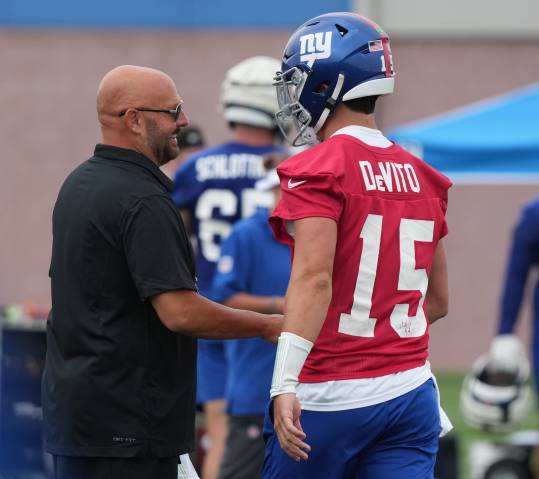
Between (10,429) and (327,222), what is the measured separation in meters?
4.80

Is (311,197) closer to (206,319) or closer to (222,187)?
(206,319)

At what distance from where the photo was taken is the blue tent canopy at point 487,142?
9156 millimetres

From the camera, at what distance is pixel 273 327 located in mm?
4062

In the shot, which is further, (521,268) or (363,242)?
(521,268)

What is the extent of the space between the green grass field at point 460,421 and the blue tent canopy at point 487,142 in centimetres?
188

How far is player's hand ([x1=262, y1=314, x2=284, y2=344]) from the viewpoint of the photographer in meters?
4.06

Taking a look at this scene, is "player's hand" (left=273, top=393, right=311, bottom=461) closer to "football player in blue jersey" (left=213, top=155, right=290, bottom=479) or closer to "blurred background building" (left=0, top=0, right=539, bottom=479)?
"football player in blue jersey" (left=213, top=155, right=290, bottom=479)

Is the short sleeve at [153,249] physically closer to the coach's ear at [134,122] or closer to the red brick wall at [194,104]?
the coach's ear at [134,122]

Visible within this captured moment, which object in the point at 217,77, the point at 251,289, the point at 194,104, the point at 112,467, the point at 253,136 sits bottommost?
the point at 194,104

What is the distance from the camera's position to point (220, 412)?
6859 millimetres

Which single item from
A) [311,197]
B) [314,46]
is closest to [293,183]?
[311,197]

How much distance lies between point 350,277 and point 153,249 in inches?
22.8

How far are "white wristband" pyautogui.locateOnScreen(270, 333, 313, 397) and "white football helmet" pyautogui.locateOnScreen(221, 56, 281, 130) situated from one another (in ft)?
10.7

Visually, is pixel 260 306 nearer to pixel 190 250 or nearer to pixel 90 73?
pixel 190 250
